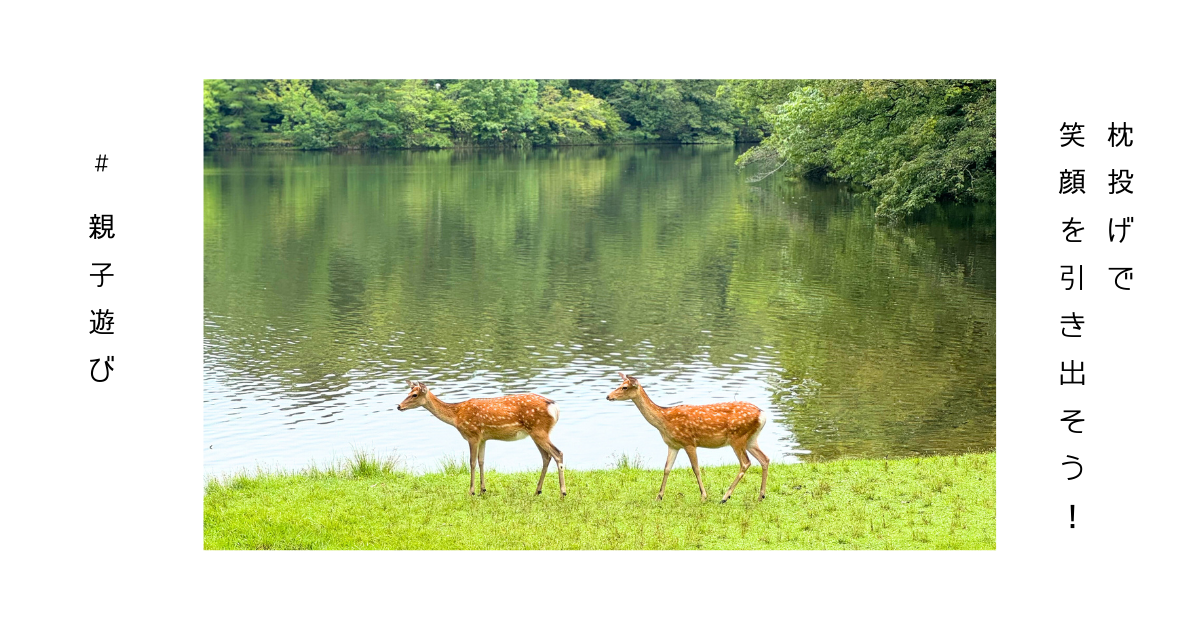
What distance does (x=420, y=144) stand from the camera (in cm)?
6550

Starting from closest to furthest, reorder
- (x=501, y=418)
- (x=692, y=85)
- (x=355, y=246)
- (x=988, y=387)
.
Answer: (x=501, y=418) → (x=988, y=387) → (x=355, y=246) → (x=692, y=85)

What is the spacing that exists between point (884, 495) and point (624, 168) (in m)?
54.0

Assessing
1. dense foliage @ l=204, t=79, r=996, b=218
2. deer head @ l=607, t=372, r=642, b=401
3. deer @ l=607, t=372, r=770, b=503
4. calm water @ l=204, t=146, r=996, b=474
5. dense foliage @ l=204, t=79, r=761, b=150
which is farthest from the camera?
dense foliage @ l=204, t=79, r=761, b=150

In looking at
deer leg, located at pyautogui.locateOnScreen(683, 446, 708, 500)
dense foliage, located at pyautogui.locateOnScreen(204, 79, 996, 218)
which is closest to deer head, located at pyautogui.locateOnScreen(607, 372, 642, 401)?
deer leg, located at pyautogui.locateOnScreen(683, 446, 708, 500)

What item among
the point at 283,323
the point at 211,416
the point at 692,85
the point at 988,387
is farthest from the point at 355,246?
the point at 692,85

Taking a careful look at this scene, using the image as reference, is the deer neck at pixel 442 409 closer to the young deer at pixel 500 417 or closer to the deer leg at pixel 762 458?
the young deer at pixel 500 417

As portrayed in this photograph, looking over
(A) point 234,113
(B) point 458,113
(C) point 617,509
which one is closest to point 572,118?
(B) point 458,113

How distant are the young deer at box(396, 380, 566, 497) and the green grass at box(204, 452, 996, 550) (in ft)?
1.73

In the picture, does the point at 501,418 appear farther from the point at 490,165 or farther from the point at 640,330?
the point at 490,165

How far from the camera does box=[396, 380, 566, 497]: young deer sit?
10.8 meters

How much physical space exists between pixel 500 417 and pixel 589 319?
1472cm

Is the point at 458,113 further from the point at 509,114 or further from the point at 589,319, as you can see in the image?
the point at 589,319

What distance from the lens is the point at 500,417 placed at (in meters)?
10.9

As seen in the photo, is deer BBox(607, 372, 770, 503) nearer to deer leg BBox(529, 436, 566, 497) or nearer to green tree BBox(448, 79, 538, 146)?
deer leg BBox(529, 436, 566, 497)
